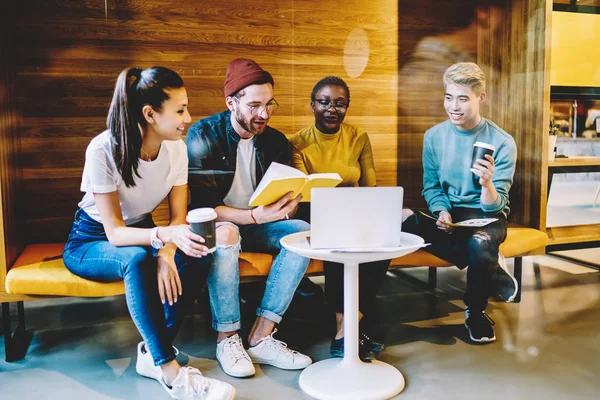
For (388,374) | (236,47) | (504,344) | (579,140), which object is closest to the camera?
(388,374)

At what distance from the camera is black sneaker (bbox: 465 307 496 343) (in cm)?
227

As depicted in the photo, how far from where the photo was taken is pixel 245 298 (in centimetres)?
268

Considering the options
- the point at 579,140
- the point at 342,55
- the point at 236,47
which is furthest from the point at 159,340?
the point at 579,140

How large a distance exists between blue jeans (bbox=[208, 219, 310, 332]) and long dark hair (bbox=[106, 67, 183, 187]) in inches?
17.7

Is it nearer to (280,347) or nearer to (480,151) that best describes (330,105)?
(480,151)

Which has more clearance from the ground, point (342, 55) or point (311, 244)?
point (342, 55)

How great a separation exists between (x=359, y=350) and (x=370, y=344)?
0.07m

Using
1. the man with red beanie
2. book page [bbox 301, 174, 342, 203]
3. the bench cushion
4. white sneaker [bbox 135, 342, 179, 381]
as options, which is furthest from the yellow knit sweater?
white sneaker [bbox 135, 342, 179, 381]

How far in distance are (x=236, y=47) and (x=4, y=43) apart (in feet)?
3.23

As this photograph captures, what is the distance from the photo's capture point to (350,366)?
1.93 m

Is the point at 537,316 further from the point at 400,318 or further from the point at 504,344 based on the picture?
the point at 400,318

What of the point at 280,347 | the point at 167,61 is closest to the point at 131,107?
the point at 167,61

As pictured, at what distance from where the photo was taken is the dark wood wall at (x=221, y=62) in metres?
2.34

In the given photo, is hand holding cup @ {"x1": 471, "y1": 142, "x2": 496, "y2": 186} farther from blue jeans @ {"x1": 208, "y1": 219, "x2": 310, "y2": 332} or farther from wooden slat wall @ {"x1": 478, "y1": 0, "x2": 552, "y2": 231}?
blue jeans @ {"x1": 208, "y1": 219, "x2": 310, "y2": 332}
